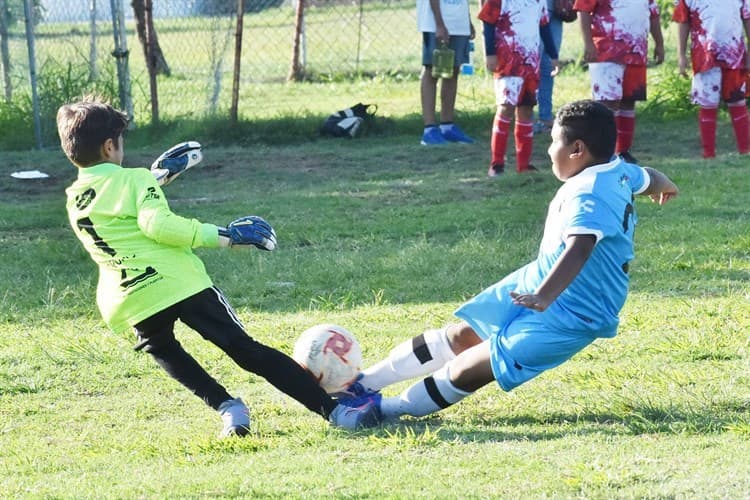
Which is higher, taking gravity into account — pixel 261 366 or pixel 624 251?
pixel 624 251

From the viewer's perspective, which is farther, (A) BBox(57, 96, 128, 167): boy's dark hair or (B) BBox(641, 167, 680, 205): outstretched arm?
(B) BBox(641, 167, 680, 205): outstretched arm

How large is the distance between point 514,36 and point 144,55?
675cm

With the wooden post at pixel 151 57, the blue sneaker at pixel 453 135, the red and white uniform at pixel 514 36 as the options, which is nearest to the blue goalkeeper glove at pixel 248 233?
the red and white uniform at pixel 514 36

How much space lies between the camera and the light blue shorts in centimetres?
426

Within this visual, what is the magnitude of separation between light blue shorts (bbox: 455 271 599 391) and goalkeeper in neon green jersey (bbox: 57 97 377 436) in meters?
0.58

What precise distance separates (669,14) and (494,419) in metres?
9.32

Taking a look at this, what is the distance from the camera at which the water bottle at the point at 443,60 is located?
1088 centimetres

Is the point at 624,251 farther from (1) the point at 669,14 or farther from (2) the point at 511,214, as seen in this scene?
(1) the point at 669,14

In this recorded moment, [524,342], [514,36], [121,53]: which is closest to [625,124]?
[514,36]

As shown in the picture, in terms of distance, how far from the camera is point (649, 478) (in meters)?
3.71

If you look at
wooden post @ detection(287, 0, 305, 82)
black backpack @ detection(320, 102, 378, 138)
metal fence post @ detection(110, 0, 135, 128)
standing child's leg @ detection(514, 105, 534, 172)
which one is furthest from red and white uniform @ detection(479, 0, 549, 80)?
wooden post @ detection(287, 0, 305, 82)

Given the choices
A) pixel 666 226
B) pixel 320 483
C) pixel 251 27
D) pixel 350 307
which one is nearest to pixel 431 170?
pixel 666 226

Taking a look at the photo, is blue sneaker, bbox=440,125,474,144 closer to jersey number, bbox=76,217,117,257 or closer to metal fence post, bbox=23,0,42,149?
metal fence post, bbox=23,0,42,149

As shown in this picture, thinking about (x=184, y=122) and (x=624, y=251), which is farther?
(x=184, y=122)
